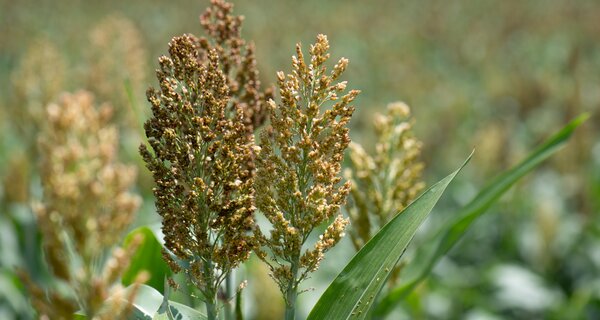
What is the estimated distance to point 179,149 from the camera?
1390 mm

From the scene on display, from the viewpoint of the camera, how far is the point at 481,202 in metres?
2.08

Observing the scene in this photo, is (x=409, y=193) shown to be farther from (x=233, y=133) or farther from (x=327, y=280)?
(x=327, y=280)

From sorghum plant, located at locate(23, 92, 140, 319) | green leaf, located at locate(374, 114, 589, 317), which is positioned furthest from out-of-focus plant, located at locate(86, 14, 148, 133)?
sorghum plant, located at locate(23, 92, 140, 319)

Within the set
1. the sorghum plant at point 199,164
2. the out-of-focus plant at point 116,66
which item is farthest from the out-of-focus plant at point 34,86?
the sorghum plant at point 199,164

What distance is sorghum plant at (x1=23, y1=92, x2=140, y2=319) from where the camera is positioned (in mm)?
1019

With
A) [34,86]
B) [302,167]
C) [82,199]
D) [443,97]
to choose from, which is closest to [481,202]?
[302,167]

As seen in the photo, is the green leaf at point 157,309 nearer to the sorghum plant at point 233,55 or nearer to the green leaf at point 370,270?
the green leaf at point 370,270

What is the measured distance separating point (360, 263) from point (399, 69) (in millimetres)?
13145

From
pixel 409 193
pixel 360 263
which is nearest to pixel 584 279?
pixel 409 193

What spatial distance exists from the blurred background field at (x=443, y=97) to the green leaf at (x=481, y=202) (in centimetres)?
19

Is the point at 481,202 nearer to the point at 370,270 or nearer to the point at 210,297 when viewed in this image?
the point at 370,270

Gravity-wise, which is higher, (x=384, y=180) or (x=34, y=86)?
(x=34, y=86)

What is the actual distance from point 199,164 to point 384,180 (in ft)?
2.90

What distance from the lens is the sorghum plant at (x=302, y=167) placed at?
144 centimetres
